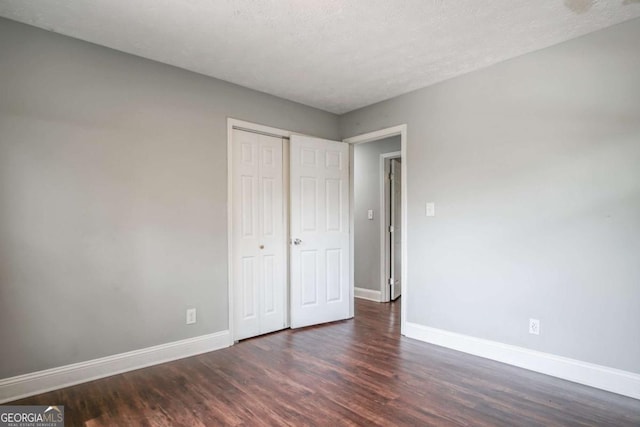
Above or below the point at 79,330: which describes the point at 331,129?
above

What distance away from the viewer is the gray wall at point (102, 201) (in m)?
2.28

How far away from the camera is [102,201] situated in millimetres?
2586

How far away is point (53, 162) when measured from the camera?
2.39 m

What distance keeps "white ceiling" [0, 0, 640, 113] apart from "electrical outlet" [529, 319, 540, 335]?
2.14 metres

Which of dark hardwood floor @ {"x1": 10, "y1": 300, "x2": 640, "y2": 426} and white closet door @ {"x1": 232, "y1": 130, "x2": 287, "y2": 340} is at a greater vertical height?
white closet door @ {"x1": 232, "y1": 130, "x2": 287, "y2": 340}

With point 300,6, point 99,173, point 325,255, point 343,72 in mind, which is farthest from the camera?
point 325,255

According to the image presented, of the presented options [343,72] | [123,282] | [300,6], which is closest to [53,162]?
[123,282]

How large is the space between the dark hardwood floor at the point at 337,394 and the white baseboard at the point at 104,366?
7cm

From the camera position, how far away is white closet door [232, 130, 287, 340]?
11.1 feet

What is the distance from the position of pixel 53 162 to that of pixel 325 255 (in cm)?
267

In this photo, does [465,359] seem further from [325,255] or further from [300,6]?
[300,6]

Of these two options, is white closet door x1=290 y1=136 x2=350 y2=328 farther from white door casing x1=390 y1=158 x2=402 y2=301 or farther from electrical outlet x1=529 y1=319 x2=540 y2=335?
electrical outlet x1=529 y1=319 x2=540 y2=335

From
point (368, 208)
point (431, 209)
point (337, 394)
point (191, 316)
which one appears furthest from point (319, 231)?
point (337, 394)

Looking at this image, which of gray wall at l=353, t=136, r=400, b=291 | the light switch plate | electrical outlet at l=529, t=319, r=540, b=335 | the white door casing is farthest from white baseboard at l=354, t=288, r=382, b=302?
electrical outlet at l=529, t=319, r=540, b=335
